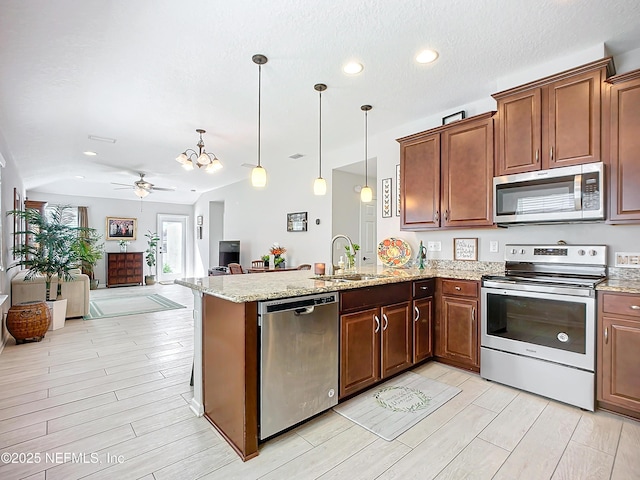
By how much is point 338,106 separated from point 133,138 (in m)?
3.02

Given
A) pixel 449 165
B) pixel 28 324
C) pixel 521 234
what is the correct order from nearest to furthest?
pixel 521 234
pixel 449 165
pixel 28 324

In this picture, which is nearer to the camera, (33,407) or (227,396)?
(227,396)

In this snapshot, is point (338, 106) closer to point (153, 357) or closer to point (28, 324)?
point (153, 357)

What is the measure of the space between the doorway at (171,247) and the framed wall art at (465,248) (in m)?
9.07

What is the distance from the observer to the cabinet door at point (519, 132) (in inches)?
104

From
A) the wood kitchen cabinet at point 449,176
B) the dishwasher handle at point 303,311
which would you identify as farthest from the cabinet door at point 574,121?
the dishwasher handle at point 303,311

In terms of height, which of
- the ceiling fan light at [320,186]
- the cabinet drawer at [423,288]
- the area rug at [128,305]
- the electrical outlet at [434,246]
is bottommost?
the area rug at [128,305]

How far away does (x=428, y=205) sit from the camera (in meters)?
3.44

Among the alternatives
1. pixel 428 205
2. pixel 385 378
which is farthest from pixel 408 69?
pixel 385 378

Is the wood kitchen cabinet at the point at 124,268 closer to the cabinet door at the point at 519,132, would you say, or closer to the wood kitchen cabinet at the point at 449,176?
the wood kitchen cabinet at the point at 449,176

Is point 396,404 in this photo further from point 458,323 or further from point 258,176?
point 258,176

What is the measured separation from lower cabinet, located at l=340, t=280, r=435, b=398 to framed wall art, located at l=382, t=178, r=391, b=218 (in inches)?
55.8

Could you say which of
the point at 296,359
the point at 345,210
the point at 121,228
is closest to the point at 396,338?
the point at 296,359

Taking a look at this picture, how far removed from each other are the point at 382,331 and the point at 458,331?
2.82 ft
